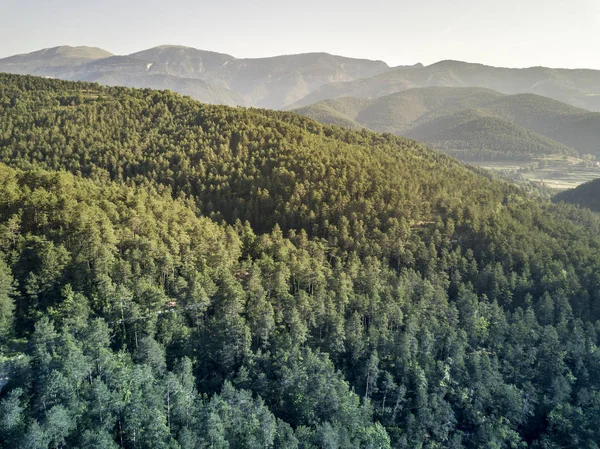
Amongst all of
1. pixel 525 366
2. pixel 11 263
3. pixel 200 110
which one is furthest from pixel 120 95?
pixel 525 366

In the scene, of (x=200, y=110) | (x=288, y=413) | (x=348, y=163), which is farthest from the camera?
(x=200, y=110)

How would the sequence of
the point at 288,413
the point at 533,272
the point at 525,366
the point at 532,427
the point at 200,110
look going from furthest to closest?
the point at 200,110
the point at 533,272
the point at 525,366
the point at 532,427
the point at 288,413

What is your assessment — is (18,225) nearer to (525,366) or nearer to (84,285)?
(84,285)

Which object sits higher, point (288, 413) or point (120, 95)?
point (120, 95)

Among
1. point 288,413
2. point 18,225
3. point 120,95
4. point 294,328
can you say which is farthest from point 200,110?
point 288,413

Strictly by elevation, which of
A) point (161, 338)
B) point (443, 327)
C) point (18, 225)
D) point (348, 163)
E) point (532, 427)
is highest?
point (348, 163)

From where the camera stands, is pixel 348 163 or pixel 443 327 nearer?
pixel 443 327

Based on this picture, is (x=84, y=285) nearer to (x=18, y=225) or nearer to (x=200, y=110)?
A: (x=18, y=225)
